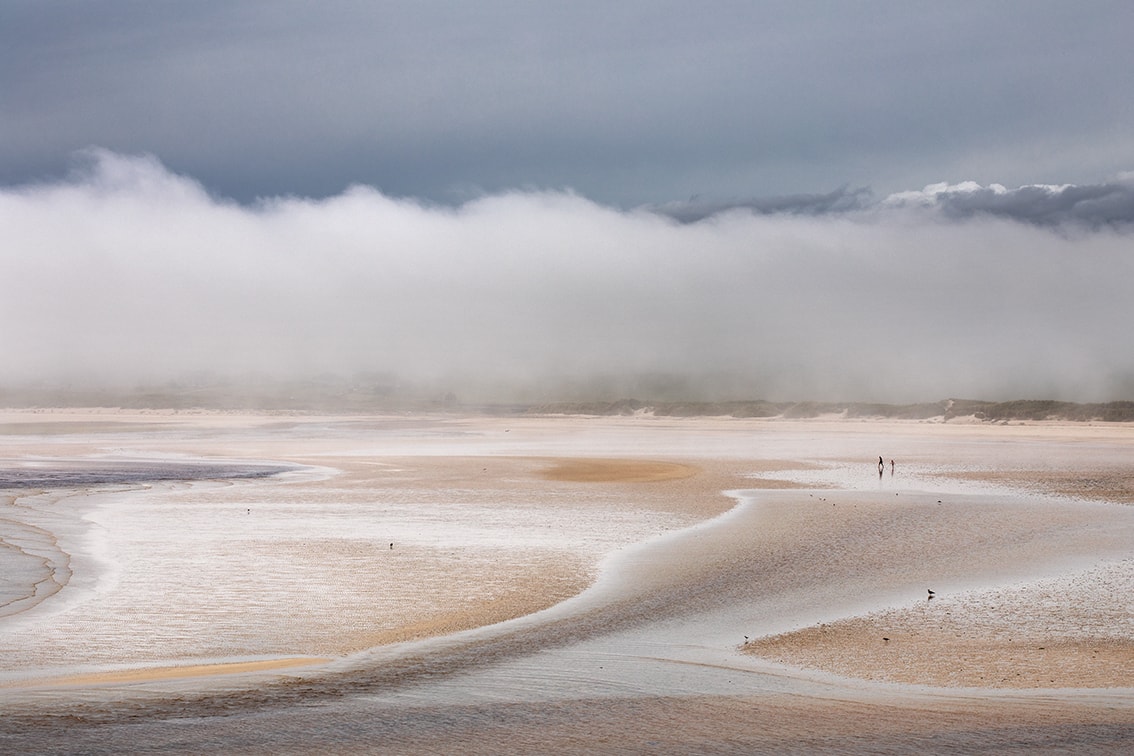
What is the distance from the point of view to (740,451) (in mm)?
69312

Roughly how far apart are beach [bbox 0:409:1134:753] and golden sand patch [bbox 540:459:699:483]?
9.46 meters

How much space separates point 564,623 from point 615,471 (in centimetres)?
3362

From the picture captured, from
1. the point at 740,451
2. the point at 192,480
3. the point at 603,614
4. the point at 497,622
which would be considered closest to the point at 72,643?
the point at 497,622

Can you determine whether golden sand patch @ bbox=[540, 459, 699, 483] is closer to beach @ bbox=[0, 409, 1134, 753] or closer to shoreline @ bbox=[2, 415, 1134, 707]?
shoreline @ bbox=[2, 415, 1134, 707]

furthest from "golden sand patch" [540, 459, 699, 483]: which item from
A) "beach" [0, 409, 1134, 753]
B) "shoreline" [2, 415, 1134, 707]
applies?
"beach" [0, 409, 1134, 753]

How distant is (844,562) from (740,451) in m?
49.7

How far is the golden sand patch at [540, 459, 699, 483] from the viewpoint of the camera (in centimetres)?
4294

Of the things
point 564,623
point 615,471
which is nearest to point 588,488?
point 615,471

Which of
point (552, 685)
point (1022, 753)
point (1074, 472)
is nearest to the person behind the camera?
point (1022, 753)

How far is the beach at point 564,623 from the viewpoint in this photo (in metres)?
9.47

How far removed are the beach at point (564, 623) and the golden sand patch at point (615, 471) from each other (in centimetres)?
946

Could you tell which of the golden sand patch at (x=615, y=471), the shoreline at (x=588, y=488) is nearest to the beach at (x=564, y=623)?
the shoreline at (x=588, y=488)

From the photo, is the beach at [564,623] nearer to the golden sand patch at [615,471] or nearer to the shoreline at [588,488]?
the shoreline at [588,488]

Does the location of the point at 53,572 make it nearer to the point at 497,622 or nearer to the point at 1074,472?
the point at 497,622
